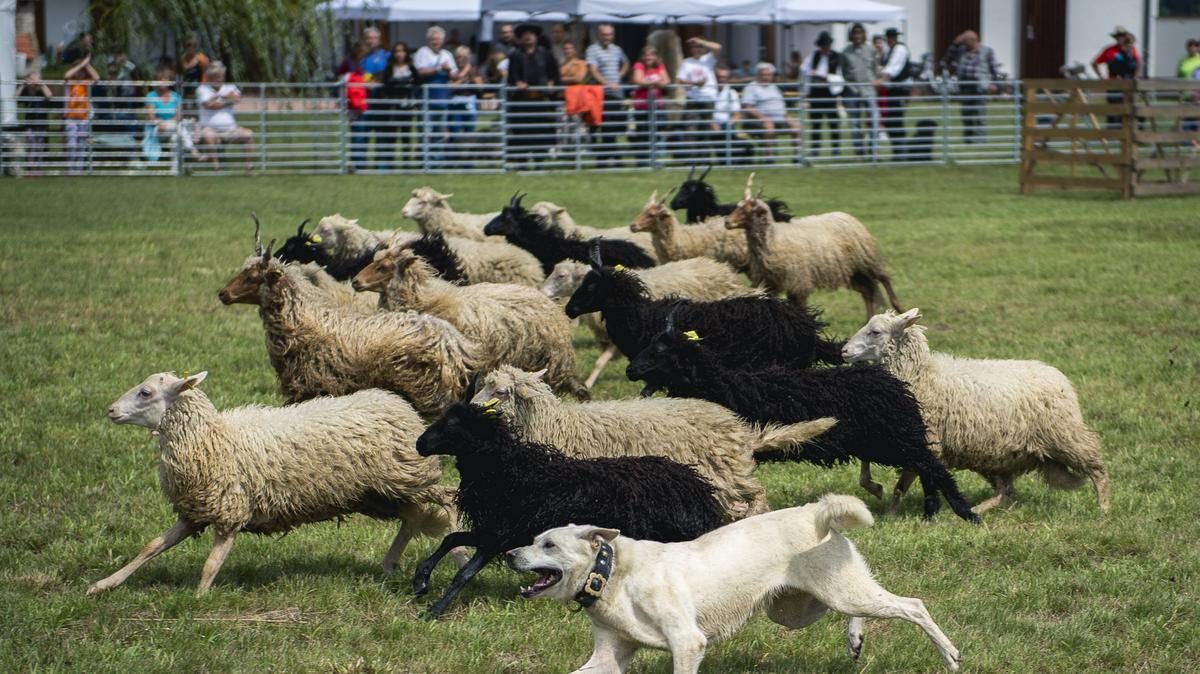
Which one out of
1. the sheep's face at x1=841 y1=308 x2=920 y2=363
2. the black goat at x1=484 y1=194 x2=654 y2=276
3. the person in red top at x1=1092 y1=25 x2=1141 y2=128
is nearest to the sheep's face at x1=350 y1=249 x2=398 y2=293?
the black goat at x1=484 y1=194 x2=654 y2=276

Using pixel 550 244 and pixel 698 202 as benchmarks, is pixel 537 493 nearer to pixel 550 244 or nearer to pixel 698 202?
pixel 550 244

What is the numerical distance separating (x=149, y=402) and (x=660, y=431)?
206 cm

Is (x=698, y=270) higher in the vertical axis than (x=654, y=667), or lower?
higher

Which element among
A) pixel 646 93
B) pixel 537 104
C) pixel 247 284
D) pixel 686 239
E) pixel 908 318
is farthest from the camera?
pixel 646 93

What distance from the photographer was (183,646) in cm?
512

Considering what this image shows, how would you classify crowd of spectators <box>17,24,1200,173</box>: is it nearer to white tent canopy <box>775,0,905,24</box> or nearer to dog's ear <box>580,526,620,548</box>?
white tent canopy <box>775,0,905,24</box>

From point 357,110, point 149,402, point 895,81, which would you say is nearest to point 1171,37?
point 895,81

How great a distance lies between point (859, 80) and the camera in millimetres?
25844

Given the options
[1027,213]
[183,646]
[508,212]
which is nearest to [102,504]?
[183,646]

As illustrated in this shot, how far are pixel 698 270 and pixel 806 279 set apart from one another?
1708 millimetres

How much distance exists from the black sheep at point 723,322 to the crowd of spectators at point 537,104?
14.7 m

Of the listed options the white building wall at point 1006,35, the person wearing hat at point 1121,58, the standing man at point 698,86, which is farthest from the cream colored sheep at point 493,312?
the white building wall at point 1006,35

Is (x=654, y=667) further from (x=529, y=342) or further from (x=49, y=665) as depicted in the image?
(x=529, y=342)

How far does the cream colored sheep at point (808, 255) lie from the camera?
11773 millimetres
